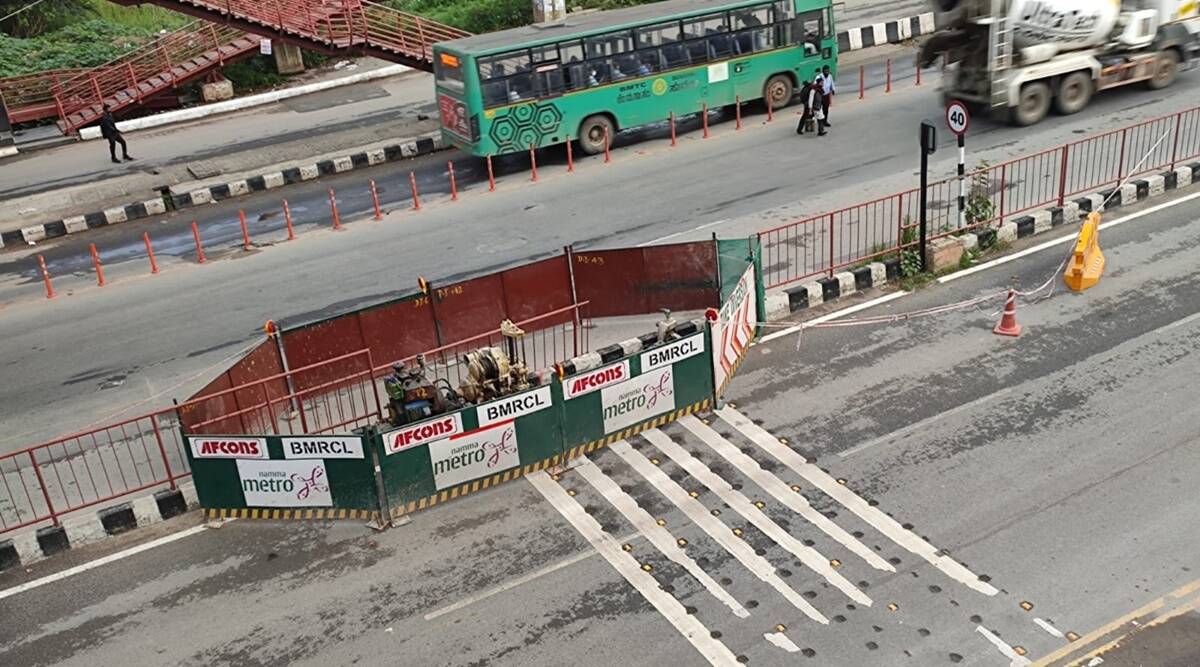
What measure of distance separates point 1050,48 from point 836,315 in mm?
10275

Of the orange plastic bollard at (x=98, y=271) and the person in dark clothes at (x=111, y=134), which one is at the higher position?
the person in dark clothes at (x=111, y=134)

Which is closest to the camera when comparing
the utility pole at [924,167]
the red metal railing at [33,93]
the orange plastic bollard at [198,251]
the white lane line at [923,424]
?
the white lane line at [923,424]

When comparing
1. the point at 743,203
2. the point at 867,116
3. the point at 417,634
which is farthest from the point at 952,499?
the point at 867,116

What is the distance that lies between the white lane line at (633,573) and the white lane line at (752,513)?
4.18 feet

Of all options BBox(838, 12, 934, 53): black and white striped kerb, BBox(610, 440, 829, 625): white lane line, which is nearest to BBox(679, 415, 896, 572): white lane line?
BBox(610, 440, 829, 625): white lane line

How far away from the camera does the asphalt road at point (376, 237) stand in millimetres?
15875

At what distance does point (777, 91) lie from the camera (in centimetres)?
2523

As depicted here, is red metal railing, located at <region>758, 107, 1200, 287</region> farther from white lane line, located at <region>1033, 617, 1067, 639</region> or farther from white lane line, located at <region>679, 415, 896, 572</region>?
white lane line, located at <region>1033, 617, 1067, 639</region>

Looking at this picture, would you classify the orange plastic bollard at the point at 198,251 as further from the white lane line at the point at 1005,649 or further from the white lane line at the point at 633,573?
the white lane line at the point at 1005,649

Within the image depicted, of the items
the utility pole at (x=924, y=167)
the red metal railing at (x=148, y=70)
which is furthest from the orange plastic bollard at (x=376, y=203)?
the red metal railing at (x=148, y=70)

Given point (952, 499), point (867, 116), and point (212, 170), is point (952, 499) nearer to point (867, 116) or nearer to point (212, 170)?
point (867, 116)

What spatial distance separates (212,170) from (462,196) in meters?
6.34

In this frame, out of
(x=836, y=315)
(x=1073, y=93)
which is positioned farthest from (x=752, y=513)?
(x=1073, y=93)

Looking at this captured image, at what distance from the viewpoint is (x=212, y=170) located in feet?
80.5
